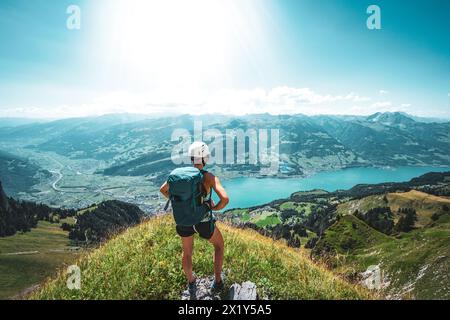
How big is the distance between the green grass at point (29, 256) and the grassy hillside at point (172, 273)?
222 ft

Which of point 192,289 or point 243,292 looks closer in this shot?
point 243,292

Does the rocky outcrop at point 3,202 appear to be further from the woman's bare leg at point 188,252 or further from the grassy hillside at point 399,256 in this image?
the woman's bare leg at point 188,252

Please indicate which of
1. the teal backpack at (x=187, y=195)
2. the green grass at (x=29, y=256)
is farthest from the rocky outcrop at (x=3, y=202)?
the teal backpack at (x=187, y=195)

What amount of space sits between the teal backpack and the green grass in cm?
7109

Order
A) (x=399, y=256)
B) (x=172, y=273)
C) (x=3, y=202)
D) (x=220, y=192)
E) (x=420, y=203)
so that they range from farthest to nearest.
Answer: (x=3, y=202), (x=420, y=203), (x=399, y=256), (x=172, y=273), (x=220, y=192)

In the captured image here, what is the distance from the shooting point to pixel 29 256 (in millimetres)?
119938

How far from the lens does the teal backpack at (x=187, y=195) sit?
742cm

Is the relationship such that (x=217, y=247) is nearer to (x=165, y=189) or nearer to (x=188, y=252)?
(x=188, y=252)

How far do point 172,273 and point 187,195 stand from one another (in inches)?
105

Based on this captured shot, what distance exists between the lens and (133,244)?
A: 10.8 meters

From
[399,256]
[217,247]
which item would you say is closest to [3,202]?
[399,256]
